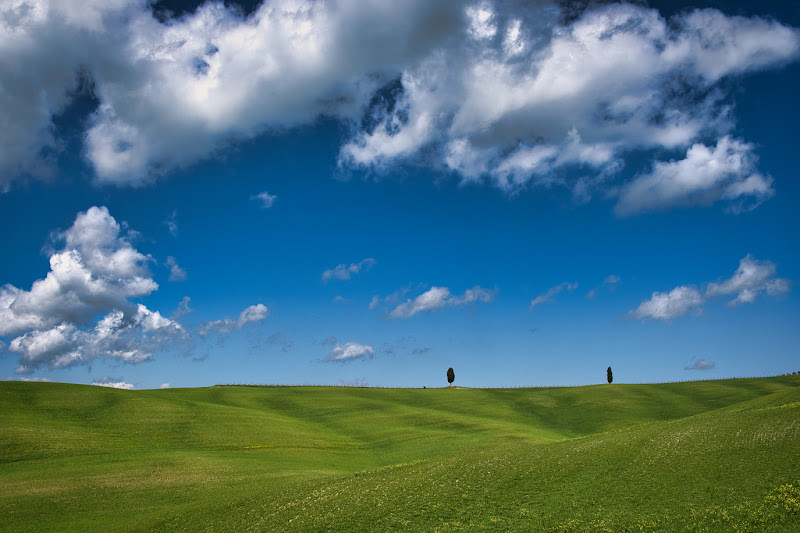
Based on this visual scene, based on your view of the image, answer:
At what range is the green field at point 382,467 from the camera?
72.9 feet

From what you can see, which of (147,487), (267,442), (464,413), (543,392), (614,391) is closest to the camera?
(147,487)

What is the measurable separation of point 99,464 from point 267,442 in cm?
1513

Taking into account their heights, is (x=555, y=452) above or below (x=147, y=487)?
above

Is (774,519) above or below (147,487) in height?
above

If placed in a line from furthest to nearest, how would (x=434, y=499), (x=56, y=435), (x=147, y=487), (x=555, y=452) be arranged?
(x=56, y=435), (x=147, y=487), (x=555, y=452), (x=434, y=499)

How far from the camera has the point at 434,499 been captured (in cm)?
2583

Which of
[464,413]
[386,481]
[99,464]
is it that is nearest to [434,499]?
[386,481]

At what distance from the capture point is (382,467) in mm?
40000

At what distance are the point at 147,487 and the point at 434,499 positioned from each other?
22.2 metres

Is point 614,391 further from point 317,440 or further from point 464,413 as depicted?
point 317,440

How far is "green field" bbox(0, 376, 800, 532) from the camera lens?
22.2 m

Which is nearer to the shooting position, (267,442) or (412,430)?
(267,442)

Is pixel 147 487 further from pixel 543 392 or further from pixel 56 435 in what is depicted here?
pixel 543 392

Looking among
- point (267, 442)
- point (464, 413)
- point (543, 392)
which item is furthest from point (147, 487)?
point (543, 392)
